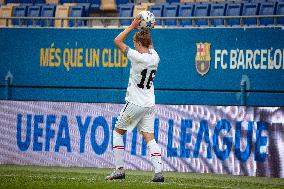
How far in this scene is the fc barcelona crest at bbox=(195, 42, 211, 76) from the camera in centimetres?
1911

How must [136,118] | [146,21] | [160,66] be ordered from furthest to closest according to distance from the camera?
[160,66] → [136,118] → [146,21]

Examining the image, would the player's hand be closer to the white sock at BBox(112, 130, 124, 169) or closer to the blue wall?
the white sock at BBox(112, 130, 124, 169)

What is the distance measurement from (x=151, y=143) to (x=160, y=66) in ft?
28.3

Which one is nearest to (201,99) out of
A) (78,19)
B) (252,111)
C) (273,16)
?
(273,16)

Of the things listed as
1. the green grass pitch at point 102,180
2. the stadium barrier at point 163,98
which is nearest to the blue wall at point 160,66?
the stadium barrier at point 163,98

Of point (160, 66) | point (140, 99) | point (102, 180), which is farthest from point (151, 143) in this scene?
point (160, 66)

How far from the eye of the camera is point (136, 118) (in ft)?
38.1

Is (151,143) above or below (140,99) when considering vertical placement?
below

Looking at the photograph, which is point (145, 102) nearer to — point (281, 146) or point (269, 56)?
point (281, 146)

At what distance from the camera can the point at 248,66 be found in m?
18.7

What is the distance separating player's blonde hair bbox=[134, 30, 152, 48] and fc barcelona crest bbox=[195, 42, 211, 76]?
7787mm

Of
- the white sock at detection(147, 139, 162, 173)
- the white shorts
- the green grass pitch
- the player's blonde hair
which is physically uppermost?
the player's blonde hair

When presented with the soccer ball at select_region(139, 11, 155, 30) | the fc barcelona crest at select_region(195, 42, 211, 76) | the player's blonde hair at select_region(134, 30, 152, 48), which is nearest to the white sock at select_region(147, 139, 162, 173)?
the player's blonde hair at select_region(134, 30, 152, 48)

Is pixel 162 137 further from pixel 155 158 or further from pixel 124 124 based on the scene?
pixel 155 158
